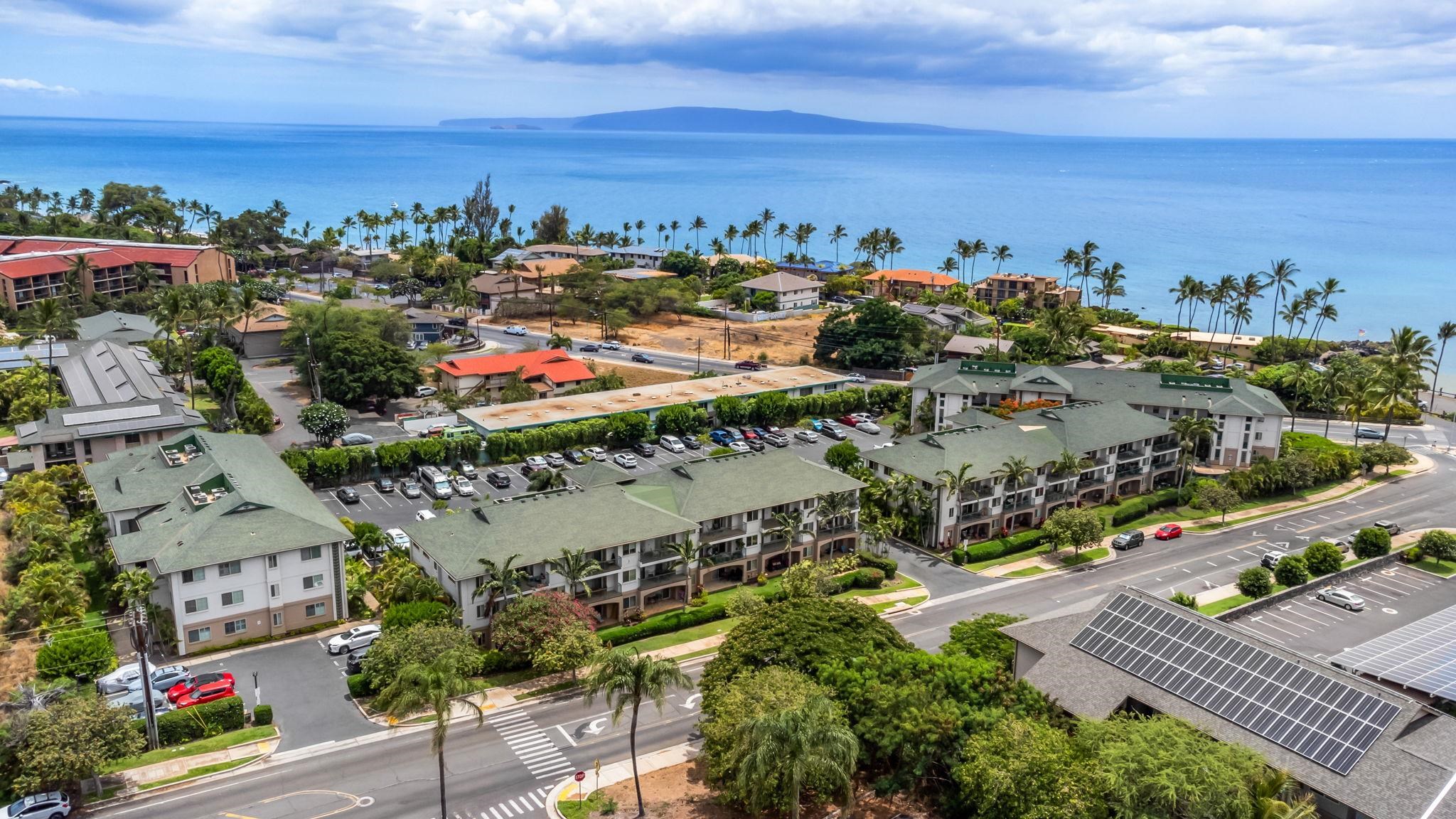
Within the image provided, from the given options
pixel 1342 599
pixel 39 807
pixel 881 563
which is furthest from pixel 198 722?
pixel 1342 599

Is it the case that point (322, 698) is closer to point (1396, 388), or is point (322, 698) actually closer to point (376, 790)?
point (376, 790)

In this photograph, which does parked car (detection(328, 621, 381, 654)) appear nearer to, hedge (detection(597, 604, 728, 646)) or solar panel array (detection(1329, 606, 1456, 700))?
hedge (detection(597, 604, 728, 646))

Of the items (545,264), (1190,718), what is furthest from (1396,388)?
(545,264)

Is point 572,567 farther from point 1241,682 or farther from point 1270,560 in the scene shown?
point 1270,560

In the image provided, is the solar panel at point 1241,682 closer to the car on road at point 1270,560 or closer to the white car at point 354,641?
the car on road at point 1270,560

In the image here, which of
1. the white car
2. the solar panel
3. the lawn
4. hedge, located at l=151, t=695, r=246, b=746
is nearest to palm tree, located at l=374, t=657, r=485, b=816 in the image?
the lawn

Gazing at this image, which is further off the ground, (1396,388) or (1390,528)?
(1396,388)

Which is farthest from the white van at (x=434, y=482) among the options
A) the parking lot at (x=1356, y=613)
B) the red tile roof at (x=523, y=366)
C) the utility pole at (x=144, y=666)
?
the parking lot at (x=1356, y=613)
